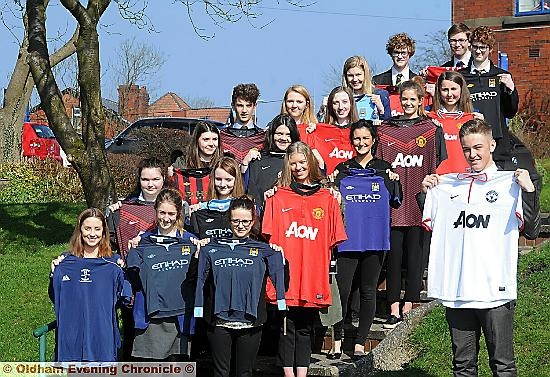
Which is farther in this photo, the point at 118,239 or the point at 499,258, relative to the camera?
the point at 118,239

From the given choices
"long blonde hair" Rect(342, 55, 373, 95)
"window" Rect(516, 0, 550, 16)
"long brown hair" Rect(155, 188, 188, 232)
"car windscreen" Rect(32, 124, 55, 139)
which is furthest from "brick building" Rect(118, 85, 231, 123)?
"long brown hair" Rect(155, 188, 188, 232)

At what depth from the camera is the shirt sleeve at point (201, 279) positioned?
704cm

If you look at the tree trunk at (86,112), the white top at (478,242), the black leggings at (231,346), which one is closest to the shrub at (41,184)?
the tree trunk at (86,112)

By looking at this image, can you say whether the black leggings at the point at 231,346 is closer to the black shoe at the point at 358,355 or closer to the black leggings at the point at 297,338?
the black leggings at the point at 297,338

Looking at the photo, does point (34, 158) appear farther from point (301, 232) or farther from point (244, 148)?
point (301, 232)

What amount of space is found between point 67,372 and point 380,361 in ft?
9.12

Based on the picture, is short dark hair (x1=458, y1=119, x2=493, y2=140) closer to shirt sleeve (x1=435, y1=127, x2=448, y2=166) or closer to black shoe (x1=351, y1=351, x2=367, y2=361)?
Result: shirt sleeve (x1=435, y1=127, x2=448, y2=166)

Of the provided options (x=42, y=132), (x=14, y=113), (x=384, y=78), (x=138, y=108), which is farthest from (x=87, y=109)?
(x=138, y=108)

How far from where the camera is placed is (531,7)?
72.7 ft

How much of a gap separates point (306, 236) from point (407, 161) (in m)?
1.61

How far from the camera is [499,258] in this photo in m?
6.31

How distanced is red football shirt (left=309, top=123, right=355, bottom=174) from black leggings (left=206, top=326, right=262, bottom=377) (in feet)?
7.10

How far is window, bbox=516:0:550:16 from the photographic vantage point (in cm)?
2189

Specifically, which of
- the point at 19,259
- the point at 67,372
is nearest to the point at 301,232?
the point at 67,372
